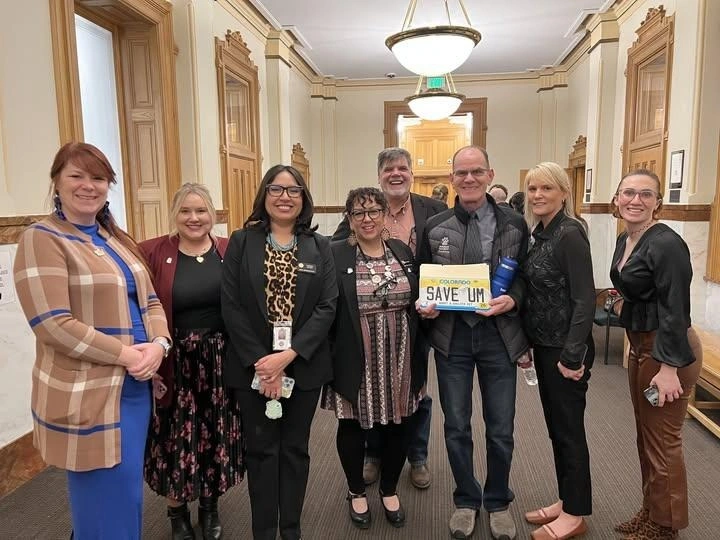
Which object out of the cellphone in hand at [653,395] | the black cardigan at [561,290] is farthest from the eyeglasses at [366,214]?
the cellphone in hand at [653,395]

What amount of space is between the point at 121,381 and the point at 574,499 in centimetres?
186

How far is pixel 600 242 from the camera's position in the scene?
6961mm

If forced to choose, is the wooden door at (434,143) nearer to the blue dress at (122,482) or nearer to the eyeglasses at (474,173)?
the eyeglasses at (474,173)

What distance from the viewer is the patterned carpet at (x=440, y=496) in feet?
7.91

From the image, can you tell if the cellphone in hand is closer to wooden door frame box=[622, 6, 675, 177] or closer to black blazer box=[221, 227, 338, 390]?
black blazer box=[221, 227, 338, 390]

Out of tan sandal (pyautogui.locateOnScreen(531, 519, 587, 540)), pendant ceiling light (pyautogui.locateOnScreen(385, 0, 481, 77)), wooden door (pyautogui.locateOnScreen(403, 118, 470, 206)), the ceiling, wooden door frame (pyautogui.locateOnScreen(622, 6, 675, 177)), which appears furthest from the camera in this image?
wooden door (pyautogui.locateOnScreen(403, 118, 470, 206))

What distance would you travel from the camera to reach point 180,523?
2.29 m

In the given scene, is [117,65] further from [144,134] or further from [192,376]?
[192,376]

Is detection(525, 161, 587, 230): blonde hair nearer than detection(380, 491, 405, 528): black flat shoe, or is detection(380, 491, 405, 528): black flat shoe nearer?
detection(525, 161, 587, 230): blonde hair

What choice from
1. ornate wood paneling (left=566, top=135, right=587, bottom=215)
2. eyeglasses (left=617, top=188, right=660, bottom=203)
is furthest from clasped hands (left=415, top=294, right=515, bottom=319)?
ornate wood paneling (left=566, top=135, right=587, bottom=215)

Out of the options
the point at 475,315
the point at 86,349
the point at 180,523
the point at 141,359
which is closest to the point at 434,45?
the point at 475,315

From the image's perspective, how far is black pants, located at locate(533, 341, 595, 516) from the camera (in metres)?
2.12

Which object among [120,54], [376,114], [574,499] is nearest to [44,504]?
[574,499]

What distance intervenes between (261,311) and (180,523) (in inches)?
41.8
